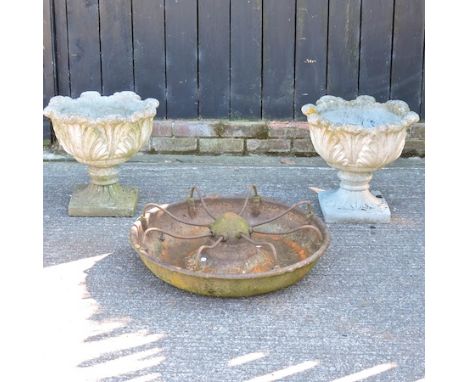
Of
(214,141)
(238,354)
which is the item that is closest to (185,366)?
(238,354)

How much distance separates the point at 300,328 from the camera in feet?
12.3

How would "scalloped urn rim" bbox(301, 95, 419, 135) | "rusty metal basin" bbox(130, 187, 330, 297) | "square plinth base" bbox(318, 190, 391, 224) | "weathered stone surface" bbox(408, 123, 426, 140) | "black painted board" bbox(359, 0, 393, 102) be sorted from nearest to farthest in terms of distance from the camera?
"rusty metal basin" bbox(130, 187, 330, 297), "scalloped urn rim" bbox(301, 95, 419, 135), "square plinth base" bbox(318, 190, 391, 224), "black painted board" bbox(359, 0, 393, 102), "weathered stone surface" bbox(408, 123, 426, 140)

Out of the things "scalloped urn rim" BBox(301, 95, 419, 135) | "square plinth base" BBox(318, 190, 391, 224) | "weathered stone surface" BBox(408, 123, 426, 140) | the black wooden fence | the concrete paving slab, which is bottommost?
the concrete paving slab

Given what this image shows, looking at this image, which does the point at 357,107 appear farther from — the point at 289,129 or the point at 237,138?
the point at 237,138

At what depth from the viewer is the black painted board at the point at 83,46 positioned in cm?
588

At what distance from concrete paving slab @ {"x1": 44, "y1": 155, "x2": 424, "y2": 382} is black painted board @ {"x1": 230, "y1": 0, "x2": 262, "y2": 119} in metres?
0.99

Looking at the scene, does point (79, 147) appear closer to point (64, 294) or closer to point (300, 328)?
point (64, 294)

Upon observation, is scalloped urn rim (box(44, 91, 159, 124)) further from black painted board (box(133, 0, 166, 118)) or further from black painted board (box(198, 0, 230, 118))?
black painted board (box(198, 0, 230, 118))

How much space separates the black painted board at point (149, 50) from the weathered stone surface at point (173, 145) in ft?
0.72

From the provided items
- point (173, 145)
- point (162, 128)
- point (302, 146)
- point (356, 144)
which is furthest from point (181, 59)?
point (356, 144)

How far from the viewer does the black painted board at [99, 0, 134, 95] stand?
5.88m

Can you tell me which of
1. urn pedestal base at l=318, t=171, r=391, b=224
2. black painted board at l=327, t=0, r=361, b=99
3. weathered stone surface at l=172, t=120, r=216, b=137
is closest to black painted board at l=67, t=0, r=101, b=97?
weathered stone surface at l=172, t=120, r=216, b=137

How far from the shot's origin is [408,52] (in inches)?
233

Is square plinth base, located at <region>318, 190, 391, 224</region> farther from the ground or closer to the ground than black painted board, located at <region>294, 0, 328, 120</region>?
closer to the ground
